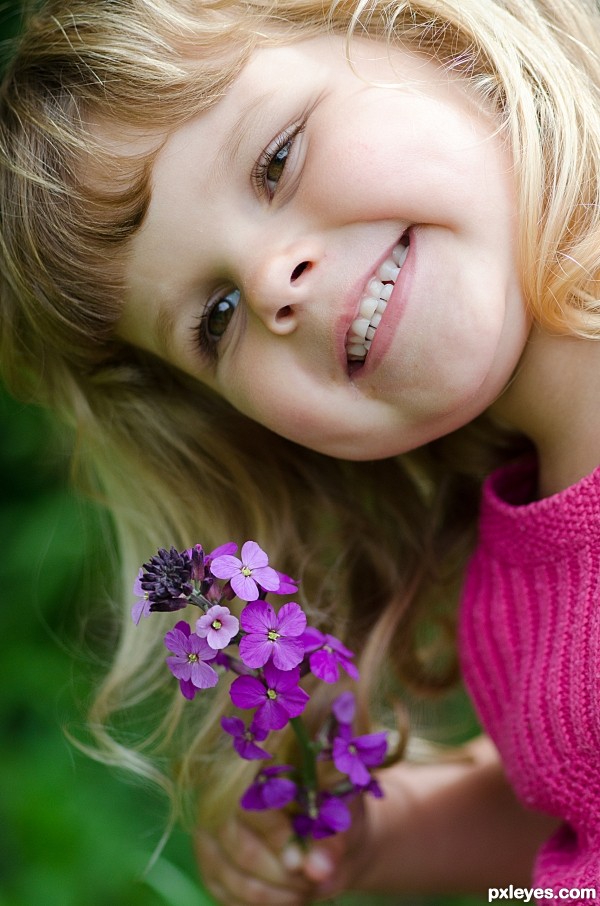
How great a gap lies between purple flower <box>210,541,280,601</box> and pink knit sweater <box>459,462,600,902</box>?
58 cm

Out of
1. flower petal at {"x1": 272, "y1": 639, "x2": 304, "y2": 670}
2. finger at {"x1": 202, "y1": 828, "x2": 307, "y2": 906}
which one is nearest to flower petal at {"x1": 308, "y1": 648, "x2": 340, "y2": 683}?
flower petal at {"x1": 272, "y1": 639, "x2": 304, "y2": 670}

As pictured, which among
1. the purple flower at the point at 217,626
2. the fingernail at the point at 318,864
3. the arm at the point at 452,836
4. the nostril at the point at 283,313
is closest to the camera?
the purple flower at the point at 217,626

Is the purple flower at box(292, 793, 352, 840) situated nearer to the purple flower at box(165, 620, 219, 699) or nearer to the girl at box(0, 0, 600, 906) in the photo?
the girl at box(0, 0, 600, 906)

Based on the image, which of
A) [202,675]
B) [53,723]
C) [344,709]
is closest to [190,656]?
[202,675]

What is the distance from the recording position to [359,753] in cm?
176

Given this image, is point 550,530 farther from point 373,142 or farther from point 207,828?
point 207,828

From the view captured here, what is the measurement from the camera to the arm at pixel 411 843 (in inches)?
80.9

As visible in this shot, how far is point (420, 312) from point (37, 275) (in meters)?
0.66

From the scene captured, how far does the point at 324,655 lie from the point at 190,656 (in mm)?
239

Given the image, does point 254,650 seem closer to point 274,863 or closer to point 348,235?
point 348,235

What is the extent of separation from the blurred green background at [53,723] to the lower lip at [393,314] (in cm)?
98

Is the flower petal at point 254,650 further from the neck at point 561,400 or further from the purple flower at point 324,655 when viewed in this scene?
the neck at point 561,400

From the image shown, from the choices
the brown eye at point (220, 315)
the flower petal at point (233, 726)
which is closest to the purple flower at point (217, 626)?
the flower petal at point (233, 726)

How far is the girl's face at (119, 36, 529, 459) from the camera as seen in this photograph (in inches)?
62.1
